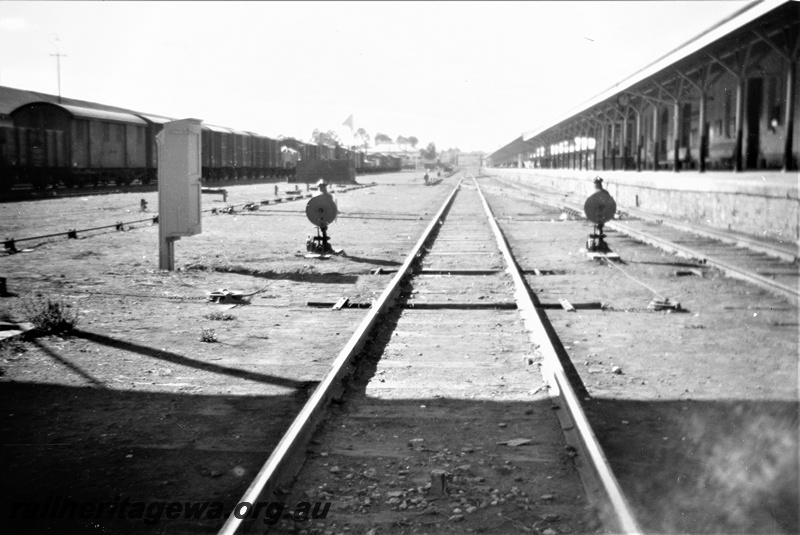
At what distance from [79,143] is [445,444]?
31363 millimetres

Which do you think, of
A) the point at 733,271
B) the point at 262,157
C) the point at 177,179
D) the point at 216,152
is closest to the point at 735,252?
the point at 733,271

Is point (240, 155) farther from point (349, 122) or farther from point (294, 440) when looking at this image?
point (294, 440)

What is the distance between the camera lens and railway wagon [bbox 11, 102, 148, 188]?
2958 cm

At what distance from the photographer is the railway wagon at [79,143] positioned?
1164 inches

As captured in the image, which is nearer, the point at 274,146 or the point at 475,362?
the point at 475,362

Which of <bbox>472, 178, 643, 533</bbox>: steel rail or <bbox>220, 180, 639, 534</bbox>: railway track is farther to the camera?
<bbox>220, 180, 639, 534</bbox>: railway track

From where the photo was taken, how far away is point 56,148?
30469mm

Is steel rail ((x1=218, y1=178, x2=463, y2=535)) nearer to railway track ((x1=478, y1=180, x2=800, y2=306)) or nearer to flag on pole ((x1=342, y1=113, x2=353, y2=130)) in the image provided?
railway track ((x1=478, y1=180, x2=800, y2=306))

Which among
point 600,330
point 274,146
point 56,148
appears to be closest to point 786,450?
point 600,330

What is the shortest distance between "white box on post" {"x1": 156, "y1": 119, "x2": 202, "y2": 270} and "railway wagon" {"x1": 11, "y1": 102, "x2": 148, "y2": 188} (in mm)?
20841

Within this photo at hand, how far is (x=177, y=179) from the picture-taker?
10.6 m

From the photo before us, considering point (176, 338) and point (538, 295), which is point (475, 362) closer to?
point (176, 338)

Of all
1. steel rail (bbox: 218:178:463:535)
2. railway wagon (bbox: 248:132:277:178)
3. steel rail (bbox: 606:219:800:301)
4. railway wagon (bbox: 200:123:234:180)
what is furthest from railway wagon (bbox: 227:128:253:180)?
steel rail (bbox: 218:178:463:535)

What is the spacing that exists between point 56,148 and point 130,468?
1172 inches
